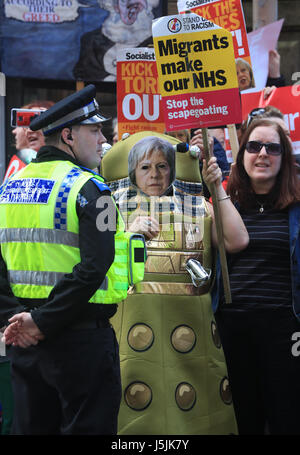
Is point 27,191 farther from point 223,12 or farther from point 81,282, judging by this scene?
point 223,12

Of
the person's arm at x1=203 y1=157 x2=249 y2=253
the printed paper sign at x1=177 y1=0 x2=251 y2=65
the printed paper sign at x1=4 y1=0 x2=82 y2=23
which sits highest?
the printed paper sign at x1=4 y1=0 x2=82 y2=23

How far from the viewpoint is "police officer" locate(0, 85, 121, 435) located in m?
2.42

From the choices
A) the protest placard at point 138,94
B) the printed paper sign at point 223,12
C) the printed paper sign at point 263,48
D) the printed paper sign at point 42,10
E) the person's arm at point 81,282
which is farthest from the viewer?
the printed paper sign at point 42,10

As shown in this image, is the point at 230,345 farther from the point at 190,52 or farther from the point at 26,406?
the point at 190,52

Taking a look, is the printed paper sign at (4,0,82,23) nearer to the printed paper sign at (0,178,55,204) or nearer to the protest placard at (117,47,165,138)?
the protest placard at (117,47,165,138)

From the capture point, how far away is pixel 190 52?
3.31m

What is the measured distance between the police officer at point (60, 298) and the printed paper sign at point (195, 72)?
86cm

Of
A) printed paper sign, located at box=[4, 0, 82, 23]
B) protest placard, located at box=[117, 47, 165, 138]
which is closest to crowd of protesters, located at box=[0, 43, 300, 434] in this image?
protest placard, located at box=[117, 47, 165, 138]

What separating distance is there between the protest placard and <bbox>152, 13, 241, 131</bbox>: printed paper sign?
0.72 m

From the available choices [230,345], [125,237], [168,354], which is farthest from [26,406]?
[230,345]

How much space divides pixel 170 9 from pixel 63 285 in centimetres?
714

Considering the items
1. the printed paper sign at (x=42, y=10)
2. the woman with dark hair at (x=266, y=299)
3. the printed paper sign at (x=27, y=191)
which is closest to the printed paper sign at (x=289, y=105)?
the woman with dark hair at (x=266, y=299)

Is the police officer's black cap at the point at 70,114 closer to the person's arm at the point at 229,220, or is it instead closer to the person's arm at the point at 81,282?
the person's arm at the point at 81,282

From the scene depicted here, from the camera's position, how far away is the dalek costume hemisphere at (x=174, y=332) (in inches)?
127
